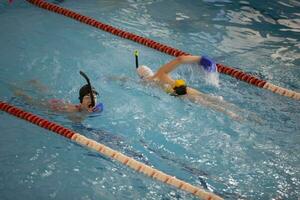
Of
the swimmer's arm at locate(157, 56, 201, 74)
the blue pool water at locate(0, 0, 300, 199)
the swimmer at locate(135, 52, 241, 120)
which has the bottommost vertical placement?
the blue pool water at locate(0, 0, 300, 199)

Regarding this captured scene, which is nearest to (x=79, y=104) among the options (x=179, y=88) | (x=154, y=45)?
Answer: (x=179, y=88)

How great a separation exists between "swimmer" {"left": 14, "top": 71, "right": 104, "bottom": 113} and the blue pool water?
107 millimetres

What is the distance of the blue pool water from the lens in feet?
15.4

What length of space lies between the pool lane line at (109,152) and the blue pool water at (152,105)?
3.7 inches

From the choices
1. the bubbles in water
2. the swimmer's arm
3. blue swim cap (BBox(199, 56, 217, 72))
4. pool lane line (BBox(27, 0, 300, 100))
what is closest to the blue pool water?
pool lane line (BBox(27, 0, 300, 100))

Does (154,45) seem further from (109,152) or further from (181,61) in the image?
(109,152)

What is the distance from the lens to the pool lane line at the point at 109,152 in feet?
14.2

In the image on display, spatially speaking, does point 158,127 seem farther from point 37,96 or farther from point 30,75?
point 30,75

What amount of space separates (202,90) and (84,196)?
8.74ft

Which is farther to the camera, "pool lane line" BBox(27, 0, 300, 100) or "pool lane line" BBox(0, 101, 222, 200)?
"pool lane line" BBox(27, 0, 300, 100)

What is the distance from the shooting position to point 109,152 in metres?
4.82

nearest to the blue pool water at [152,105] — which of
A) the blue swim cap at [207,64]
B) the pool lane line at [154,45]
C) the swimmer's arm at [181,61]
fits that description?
the pool lane line at [154,45]

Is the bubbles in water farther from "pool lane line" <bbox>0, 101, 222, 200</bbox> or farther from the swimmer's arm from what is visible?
"pool lane line" <bbox>0, 101, 222, 200</bbox>

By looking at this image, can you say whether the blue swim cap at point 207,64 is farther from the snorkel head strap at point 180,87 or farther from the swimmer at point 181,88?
the snorkel head strap at point 180,87
